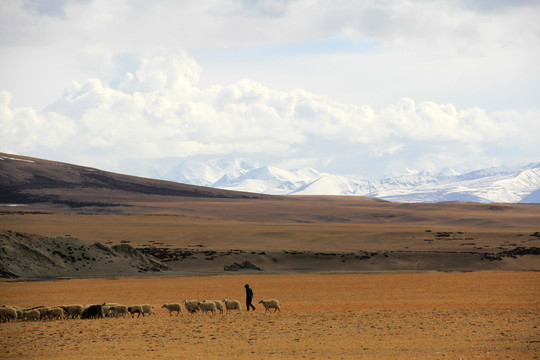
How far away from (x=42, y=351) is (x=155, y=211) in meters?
124

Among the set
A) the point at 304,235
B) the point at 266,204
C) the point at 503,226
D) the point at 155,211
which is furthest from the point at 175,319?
the point at 266,204

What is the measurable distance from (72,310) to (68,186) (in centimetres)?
15001

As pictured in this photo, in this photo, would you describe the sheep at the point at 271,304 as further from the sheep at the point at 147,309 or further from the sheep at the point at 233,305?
the sheep at the point at 147,309

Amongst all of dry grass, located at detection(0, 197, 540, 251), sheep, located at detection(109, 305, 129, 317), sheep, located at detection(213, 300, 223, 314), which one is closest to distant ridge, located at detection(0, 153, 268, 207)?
dry grass, located at detection(0, 197, 540, 251)

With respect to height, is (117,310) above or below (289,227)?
below

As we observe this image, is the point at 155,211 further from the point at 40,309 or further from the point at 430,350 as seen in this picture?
the point at 430,350

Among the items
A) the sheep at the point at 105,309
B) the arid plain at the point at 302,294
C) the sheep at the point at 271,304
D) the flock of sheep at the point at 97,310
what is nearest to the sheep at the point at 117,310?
the flock of sheep at the point at 97,310

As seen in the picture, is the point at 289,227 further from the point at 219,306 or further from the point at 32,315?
the point at 32,315

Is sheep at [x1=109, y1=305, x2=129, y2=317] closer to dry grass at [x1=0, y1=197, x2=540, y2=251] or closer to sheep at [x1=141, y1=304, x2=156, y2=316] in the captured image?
sheep at [x1=141, y1=304, x2=156, y2=316]

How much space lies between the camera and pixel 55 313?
27469 mm

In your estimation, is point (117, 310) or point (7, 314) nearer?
point (7, 314)

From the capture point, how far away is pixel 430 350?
63.4 ft

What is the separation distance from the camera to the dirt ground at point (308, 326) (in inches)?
774

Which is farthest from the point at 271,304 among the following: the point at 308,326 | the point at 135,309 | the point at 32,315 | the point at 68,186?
the point at 68,186
